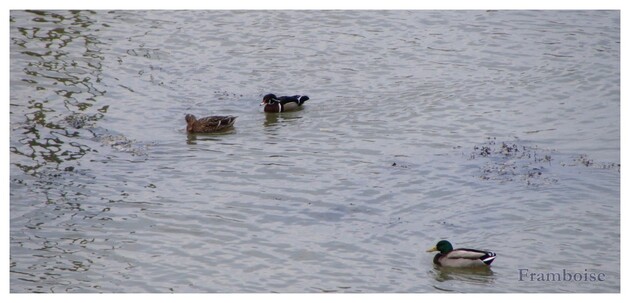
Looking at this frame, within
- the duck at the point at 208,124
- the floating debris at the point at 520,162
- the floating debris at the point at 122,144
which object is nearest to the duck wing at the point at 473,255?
the floating debris at the point at 520,162

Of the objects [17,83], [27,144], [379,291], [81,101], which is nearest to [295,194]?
[379,291]

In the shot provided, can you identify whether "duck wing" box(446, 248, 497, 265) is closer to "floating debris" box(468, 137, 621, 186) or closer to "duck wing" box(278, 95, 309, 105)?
"floating debris" box(468, 137, 621, 186)

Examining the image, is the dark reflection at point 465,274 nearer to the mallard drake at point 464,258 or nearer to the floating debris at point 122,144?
the mallard drake at point 464,258

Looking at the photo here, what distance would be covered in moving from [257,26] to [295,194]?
9.30 m

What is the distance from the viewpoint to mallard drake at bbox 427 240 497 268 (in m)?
11.2

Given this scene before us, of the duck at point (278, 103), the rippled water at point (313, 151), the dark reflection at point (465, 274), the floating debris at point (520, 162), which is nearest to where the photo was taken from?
the dark reflection at point (465, 274)

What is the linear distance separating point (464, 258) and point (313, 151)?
4.75m

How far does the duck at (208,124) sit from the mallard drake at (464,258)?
6186 millimetres

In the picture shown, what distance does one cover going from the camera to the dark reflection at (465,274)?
11.0 m

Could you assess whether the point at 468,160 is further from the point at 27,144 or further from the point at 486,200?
the point at 27,144

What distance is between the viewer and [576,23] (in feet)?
69.5

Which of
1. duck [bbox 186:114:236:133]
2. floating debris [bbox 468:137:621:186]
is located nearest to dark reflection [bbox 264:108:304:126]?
duck [bbox 186:114:236:133]

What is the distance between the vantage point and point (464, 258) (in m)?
11.2

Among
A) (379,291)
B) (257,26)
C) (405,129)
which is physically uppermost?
(257,26)
